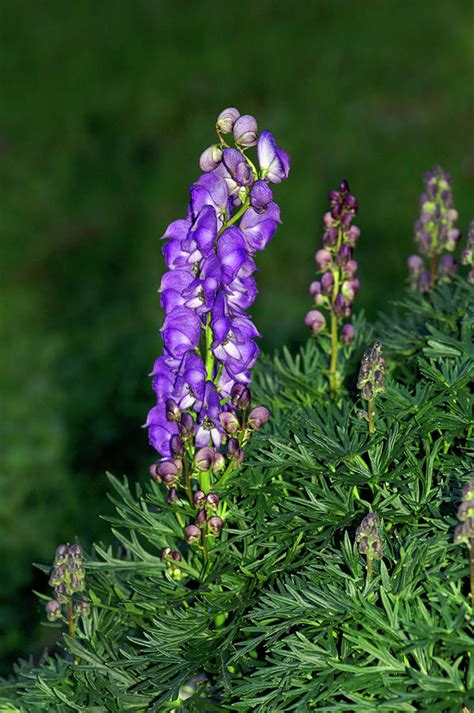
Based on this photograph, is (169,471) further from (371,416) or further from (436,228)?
(436,228)

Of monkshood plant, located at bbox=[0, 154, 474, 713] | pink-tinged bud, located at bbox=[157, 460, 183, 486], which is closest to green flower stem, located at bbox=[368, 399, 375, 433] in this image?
monkshood plant, located at bbox=[0, 154, 474, 713]

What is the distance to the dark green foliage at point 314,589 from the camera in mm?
1921

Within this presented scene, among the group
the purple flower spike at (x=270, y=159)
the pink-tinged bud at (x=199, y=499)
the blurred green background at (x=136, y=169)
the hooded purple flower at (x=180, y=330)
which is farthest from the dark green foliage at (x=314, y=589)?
the blurred green background at (x=136, y=169)

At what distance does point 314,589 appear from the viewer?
2.02 metres

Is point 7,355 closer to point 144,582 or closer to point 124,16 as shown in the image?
point 144,582

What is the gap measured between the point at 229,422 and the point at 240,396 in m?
0.10

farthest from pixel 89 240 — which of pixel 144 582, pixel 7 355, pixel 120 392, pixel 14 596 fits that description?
pixel 144 582

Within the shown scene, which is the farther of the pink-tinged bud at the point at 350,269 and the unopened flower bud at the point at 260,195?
the pink-tinged bud at the point at 350,269

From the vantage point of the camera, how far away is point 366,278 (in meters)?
6.69

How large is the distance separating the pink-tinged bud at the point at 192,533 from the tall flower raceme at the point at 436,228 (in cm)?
139

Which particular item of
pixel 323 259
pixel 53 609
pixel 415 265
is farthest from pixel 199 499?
pixel 415 265

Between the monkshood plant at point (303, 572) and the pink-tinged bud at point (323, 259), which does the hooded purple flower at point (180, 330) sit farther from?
the pink-tinged bud at point (323, 259)

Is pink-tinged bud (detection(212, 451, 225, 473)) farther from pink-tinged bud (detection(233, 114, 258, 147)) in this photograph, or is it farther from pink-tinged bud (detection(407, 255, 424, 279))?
pink-tinged bud (detection(407, 255, 424, 279))

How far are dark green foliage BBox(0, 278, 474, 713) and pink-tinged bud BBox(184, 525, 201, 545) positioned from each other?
8 cm
